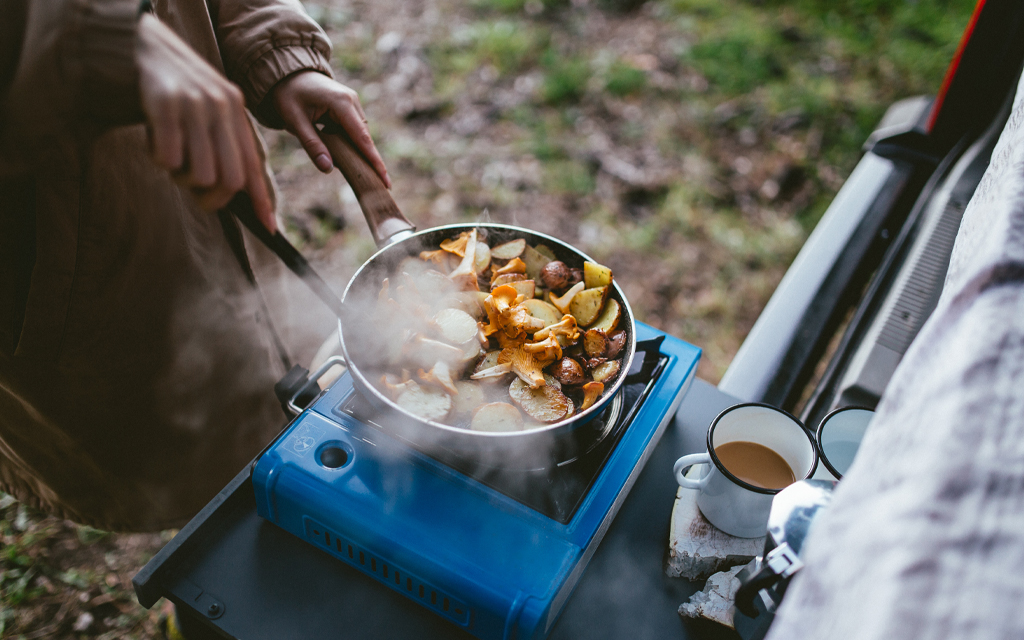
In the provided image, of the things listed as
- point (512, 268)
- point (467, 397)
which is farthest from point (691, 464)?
point (512, 268)

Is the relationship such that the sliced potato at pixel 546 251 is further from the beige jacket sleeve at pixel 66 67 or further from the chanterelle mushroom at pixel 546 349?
the beige jacket sleeve at pixel 66 67

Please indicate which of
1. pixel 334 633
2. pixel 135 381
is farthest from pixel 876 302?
pixel 135 381

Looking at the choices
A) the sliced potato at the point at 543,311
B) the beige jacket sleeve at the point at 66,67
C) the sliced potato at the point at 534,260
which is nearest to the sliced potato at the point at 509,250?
the sliced potato at the point at 534,260

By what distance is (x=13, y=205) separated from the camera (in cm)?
111

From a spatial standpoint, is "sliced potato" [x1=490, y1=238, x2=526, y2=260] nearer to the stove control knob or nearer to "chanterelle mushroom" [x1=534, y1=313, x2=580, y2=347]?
"chanterelle mushroom" [x1=534, y1=313, x2=580, y2=347]

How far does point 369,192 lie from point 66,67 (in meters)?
0.72

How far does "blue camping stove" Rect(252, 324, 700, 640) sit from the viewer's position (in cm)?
99

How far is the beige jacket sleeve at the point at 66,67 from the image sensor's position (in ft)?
2.19

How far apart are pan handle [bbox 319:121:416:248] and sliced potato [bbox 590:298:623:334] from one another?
480 mm

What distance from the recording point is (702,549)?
1.15 m

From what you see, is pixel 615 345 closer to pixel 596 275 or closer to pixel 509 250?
pixel 596 275

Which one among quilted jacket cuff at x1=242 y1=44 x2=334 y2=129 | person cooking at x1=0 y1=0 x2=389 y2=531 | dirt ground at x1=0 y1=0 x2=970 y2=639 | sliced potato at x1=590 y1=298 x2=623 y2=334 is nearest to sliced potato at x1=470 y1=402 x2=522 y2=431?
sliced potato at x1=590 y1=298 x2=623 y2=334

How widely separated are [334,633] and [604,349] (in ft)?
2.49

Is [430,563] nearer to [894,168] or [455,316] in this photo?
[455,316]
